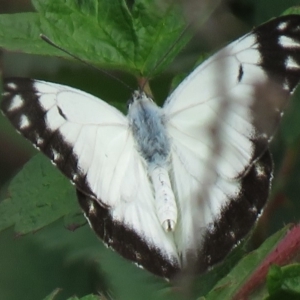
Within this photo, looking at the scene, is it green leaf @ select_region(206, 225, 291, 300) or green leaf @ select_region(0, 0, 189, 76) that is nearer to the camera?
green leaf @ select_region(206, 225, 291, 300)

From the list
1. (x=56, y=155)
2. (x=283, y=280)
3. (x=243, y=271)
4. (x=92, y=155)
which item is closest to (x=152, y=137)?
(x=92, y=155)

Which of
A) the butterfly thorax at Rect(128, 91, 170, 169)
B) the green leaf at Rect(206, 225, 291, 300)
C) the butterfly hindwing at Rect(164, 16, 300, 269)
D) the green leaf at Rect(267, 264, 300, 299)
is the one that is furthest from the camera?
the butterfly thorax at Rect(128, 91, 170, 169)

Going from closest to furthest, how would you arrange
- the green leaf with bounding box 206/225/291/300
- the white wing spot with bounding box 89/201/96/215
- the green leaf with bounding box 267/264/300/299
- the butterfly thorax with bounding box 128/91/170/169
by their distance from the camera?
the green leaf with bounding box 267/264/300/299
the green leaf with bounding box 206/225/291/300
the white wing spot with bounding box 89/201/96/215
the butterfly thorax with bounding box 128/91/170/169

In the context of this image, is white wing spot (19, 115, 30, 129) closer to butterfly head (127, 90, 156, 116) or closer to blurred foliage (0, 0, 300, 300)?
blurred foliage (0, 0, 300, 300)

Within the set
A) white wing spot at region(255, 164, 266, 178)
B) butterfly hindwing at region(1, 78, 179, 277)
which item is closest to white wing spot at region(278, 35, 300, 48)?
white wing spot at region(255, 164, 266, 178)

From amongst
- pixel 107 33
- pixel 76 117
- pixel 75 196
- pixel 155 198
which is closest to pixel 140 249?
pixel 155 198

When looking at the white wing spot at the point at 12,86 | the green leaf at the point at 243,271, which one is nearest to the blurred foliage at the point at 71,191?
the green leaf at the point at 243,271

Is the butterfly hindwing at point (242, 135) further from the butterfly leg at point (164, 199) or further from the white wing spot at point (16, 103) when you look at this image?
the white wing spot at point (16, 103)
